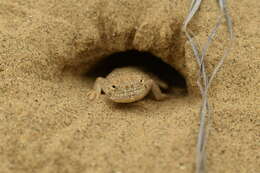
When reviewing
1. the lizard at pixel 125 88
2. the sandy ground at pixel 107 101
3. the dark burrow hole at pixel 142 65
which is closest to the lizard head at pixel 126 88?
the lizard at pixel 125 88

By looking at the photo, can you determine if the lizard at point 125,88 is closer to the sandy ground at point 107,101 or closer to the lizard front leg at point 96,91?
the lizard front leg at point 96,91

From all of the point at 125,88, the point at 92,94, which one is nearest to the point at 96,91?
the point at 92,94

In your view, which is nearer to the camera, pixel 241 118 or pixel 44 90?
pixel 241 118

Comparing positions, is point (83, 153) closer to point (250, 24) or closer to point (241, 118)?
point (241, 118)

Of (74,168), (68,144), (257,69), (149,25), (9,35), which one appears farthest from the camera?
(149,25)

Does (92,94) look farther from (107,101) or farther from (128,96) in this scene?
(128,96)

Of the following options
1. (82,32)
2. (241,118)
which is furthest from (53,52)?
(241,118)
